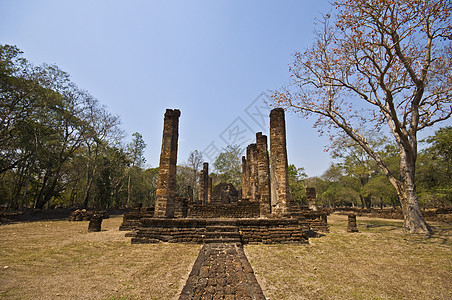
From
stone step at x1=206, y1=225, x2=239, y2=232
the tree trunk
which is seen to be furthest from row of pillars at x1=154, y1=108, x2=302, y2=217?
the tree trunk

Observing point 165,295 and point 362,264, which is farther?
point 362,264

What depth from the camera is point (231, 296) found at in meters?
3.30

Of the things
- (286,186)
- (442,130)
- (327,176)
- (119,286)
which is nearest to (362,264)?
(286,186)

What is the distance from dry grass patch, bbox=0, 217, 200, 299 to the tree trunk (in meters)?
10.5

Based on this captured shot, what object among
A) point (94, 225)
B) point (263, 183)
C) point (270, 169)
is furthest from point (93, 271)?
point (263, 183)

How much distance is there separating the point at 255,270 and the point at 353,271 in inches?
82.5

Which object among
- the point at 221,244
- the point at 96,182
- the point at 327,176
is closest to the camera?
the point at 221,244

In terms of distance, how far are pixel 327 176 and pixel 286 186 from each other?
145 feet

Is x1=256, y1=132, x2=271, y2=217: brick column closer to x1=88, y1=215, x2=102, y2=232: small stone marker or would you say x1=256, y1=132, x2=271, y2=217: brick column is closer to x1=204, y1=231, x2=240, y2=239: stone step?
x1=204, y1=231, x2=240, y2=239: stone step

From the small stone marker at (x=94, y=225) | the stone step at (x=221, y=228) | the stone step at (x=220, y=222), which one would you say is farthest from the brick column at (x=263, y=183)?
the small stone marker at (x=94, y=225)

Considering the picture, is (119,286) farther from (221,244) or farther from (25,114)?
(25,114)

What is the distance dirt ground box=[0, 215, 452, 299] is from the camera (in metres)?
3.57

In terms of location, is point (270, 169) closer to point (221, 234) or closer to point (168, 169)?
point (221, 234)

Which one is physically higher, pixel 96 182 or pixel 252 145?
pixel 252 145
